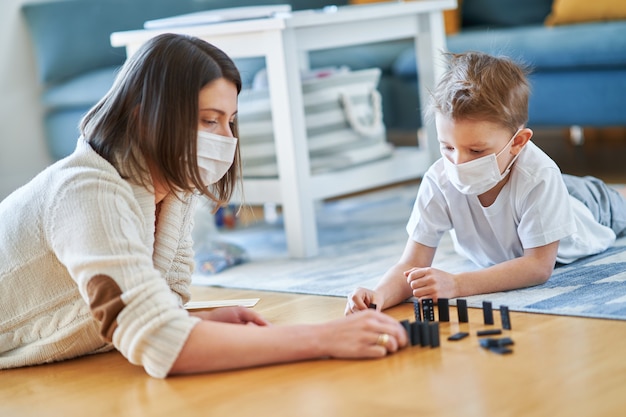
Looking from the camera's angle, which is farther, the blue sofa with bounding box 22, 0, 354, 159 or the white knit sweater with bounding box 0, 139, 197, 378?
the blue sofa with bounding box 22, 0, 354, 159

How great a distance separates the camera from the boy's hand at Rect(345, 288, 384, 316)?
1.47m

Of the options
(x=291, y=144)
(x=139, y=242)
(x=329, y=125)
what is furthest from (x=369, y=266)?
(x=139, y=242)

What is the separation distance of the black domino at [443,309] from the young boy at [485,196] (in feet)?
0.19

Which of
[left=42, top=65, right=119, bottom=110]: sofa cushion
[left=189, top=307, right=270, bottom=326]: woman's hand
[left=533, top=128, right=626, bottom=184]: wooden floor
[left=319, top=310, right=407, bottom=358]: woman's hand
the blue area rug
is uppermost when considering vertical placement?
[left=42, top=65, right=119, bottom=110]: sofa cushion

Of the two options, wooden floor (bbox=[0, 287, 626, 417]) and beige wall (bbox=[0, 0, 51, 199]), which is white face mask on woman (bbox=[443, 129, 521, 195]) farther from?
beige wall (bbox=[0, 0, 51, 199])

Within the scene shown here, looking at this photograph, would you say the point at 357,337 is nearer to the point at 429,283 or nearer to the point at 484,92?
the point at 429,283

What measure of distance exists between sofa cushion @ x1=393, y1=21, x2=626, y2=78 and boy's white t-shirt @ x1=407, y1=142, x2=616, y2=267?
0.94 m

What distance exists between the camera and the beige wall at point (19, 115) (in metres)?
3.69

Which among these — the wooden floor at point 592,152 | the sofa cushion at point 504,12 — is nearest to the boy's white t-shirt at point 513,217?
the wooden floor at point 592,152

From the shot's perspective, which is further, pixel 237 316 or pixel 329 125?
pixel 329 125

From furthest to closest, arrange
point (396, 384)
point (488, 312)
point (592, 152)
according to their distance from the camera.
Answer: point (592, 152), point (488, 312), point (396, 384)

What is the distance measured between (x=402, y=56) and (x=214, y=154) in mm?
1895

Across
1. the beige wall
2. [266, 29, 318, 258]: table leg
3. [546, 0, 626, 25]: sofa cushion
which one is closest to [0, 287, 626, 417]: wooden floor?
[266, 29, 318, 258]: table leg

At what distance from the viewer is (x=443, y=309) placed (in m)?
1.44
